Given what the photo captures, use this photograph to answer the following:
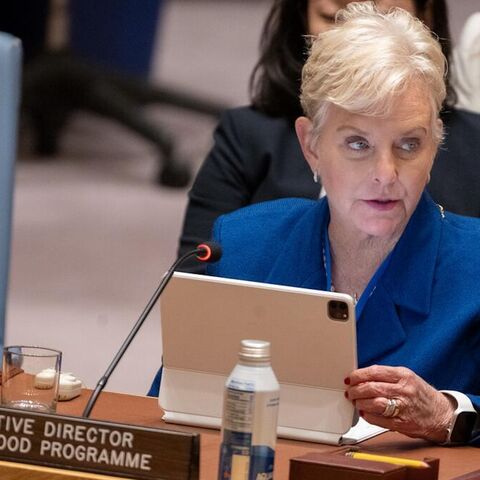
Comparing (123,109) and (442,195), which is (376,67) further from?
(123,109)

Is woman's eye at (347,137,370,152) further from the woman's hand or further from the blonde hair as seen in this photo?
the woman's hand

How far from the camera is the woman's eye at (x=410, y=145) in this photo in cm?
259

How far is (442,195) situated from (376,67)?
0.87 m

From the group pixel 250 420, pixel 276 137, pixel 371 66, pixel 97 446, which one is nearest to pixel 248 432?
pixel 250 420

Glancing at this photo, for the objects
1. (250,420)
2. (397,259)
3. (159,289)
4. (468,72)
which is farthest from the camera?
(468,72)

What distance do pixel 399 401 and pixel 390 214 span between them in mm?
397

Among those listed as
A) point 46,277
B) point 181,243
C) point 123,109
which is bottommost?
point 46,277

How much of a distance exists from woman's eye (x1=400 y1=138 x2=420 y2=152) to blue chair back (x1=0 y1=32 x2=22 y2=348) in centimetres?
90

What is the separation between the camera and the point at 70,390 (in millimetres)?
2596

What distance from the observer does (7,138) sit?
310 centimetres

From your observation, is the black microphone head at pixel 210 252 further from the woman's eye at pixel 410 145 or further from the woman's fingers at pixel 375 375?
the woman's eye at pixel 410 145

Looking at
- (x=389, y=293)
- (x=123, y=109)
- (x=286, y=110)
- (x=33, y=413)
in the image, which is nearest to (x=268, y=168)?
(x=286, y=110)

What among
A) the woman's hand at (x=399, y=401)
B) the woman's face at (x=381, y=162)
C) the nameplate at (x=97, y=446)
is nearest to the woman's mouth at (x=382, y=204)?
the woman's face at (x=381, y=162)

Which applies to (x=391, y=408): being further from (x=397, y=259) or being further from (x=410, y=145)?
(x=410, y=145)
